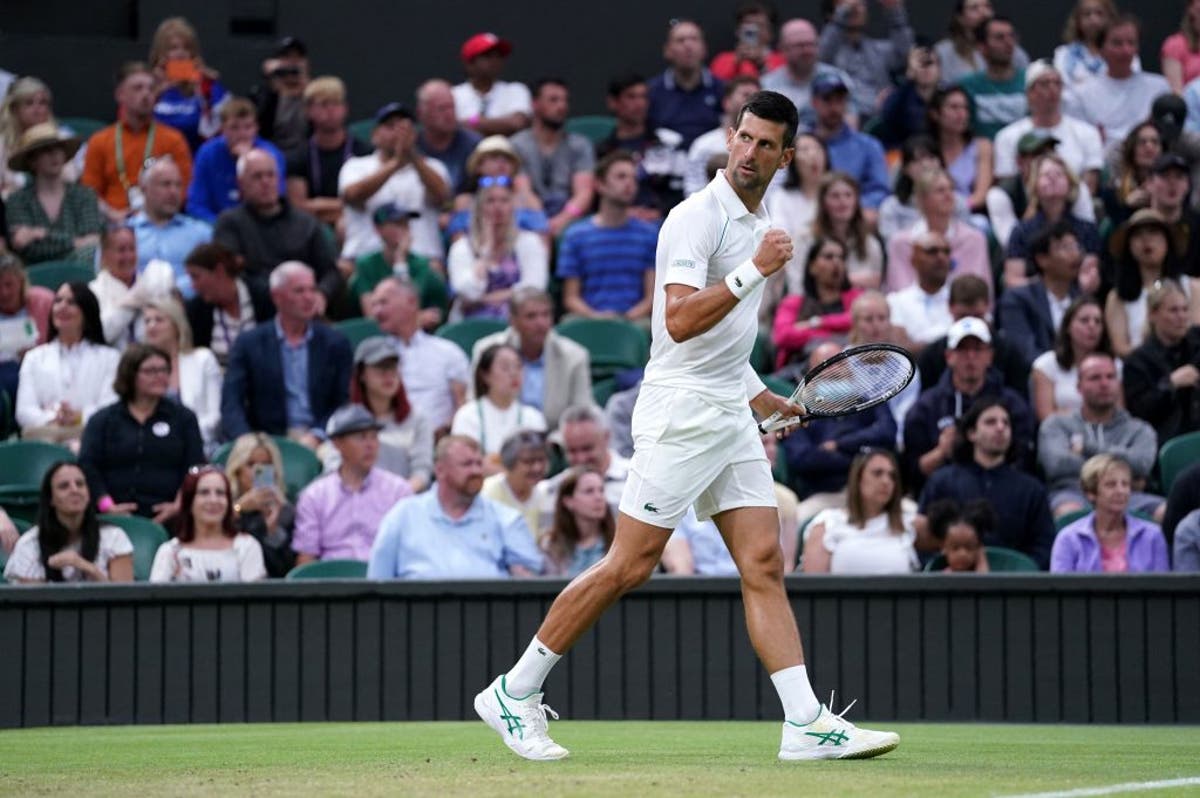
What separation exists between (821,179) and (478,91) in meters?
3.24

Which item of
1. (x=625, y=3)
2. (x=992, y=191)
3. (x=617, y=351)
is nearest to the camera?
(x=617, y=351)

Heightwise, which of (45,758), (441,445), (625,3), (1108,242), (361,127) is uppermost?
(625,3)

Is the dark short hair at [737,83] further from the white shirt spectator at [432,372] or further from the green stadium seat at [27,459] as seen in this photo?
the green stadium seat at [27,459]

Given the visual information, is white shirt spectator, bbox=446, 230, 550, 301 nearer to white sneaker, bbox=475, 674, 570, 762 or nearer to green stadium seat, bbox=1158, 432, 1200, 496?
green stadium seat, bbox=1158, 432, 1200, 496

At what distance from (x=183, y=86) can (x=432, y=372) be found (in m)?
3.67

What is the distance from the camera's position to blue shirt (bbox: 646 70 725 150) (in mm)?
15133

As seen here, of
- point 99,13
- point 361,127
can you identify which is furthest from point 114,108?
point 361,127

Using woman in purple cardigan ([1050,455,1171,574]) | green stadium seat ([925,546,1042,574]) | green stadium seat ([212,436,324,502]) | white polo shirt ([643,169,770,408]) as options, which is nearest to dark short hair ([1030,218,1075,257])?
woman in purple cardigan ([1050,455,1171,574])

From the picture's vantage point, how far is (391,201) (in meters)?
13.7

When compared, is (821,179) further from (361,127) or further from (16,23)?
(16,23)

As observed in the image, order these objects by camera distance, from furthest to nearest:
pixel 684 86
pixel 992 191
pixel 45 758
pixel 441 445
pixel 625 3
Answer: pixel 625 3 < pixel 684 86 < pixel 992 191 < pixel 441 445 < pixel 45 758

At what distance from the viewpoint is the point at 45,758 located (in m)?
7.15

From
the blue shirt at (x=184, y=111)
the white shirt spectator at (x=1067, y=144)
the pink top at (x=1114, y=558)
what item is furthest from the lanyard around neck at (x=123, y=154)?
the pink top at (x=1114, y=558)

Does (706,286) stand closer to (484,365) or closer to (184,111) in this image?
(484,365)
